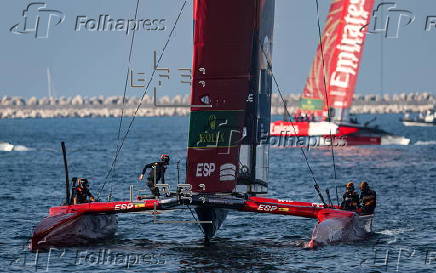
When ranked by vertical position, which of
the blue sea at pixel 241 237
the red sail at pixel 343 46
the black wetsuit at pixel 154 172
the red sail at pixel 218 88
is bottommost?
the blue sea at pixel 241 237

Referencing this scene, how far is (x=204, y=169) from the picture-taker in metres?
21.3

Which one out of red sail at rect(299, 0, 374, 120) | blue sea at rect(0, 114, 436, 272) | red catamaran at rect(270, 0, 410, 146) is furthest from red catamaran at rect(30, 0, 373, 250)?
red sail at rect(299, 0, 374, 120)

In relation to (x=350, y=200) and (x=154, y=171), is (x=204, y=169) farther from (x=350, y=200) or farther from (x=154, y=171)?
(x=350, y=200)

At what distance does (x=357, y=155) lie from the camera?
58125 millimetres

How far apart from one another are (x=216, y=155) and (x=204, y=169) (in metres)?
0.41

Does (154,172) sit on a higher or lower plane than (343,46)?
lower

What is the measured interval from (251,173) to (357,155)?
115 feet

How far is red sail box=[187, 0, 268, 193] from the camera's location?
817 inches

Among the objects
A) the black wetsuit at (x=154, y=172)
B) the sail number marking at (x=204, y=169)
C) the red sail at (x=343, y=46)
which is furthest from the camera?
the red sail at (x=343, y=46)

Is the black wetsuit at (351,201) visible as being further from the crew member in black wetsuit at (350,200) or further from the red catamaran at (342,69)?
the red catamaran at (342,69)

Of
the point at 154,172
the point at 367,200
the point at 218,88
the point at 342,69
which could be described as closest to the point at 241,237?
the point at 367,200

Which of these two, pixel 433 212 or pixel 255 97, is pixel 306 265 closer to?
pixel 255 97

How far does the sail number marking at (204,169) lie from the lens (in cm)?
2131

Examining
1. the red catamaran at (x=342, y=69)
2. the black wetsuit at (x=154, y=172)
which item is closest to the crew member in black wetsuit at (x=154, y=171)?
the black wetsuit at (x=154, y=172)
